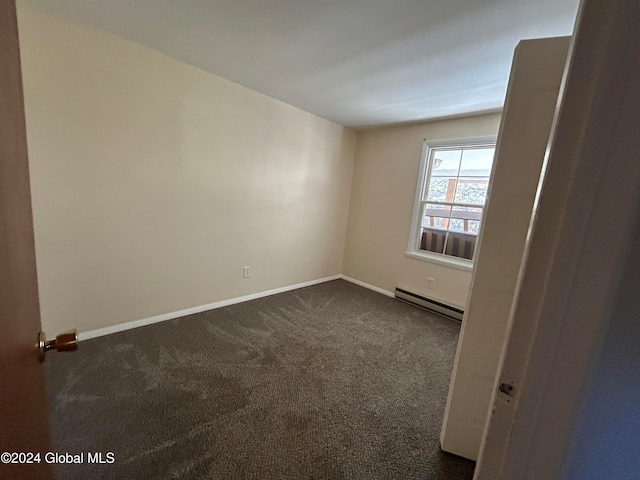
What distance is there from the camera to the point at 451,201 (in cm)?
329

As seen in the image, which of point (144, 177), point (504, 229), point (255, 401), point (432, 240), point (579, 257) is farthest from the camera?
point (432, 240)

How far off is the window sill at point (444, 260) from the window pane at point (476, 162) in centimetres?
101

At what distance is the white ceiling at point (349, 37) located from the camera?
1.48m

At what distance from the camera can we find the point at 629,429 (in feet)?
1.12

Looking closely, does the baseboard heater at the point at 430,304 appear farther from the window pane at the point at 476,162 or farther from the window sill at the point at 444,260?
the window pane at the point at 476,162

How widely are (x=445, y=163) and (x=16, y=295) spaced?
368 cm

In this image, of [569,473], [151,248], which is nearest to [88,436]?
[151,248]

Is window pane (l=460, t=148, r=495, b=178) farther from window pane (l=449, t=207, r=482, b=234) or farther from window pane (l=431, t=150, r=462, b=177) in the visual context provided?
window pane (l=449, t=207, r=482, b=234)

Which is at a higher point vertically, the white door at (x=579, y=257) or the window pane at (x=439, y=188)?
the window pane at (x=439, y=188)

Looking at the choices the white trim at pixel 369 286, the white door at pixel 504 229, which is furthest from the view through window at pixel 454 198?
the white door at pixel 504 229

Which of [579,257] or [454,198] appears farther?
[454,198]

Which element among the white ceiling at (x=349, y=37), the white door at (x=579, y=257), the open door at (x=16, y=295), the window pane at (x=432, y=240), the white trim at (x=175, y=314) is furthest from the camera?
A: the window pane at (x=432, y=240)

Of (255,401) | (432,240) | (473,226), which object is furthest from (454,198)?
(255,401)

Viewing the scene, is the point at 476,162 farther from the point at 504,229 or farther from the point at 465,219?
the point at 504,229
